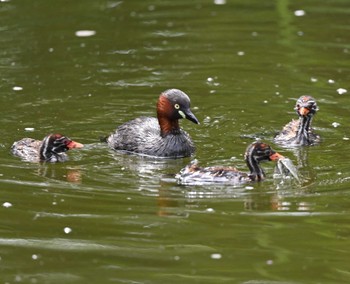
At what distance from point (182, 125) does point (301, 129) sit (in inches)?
63.3

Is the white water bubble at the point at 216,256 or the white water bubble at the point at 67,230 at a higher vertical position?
the white water bubble at the point at 67,230

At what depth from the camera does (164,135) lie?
460 inches

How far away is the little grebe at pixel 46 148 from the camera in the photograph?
1089cm

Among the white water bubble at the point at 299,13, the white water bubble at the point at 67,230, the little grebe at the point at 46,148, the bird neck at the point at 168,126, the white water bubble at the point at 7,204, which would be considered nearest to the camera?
the white water bubble at the point at 67,230

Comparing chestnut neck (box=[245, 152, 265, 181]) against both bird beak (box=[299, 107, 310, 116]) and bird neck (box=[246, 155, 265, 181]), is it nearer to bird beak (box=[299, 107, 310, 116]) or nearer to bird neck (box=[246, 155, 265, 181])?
bird neck (box=[246, 155, 265, 181])

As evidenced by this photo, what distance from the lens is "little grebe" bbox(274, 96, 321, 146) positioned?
11.5m

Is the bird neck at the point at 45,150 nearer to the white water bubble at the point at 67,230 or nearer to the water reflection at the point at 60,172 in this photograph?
the water reflection at the point at 60,172

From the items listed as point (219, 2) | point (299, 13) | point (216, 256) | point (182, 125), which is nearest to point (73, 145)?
point (182, 125)

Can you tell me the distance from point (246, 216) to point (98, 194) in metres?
1.36

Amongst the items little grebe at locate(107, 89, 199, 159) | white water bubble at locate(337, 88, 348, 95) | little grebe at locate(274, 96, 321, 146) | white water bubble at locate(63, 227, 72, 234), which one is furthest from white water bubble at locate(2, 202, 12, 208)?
white water bubble at locate(337, 88, 348, 95)

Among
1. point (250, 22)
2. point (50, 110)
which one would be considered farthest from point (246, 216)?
point (250, 22)

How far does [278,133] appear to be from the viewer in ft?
38.6

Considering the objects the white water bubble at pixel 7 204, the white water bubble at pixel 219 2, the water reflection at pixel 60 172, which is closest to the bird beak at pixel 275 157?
the water reflection at pixel 60 172

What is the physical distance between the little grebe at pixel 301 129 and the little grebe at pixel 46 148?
6.91ft
